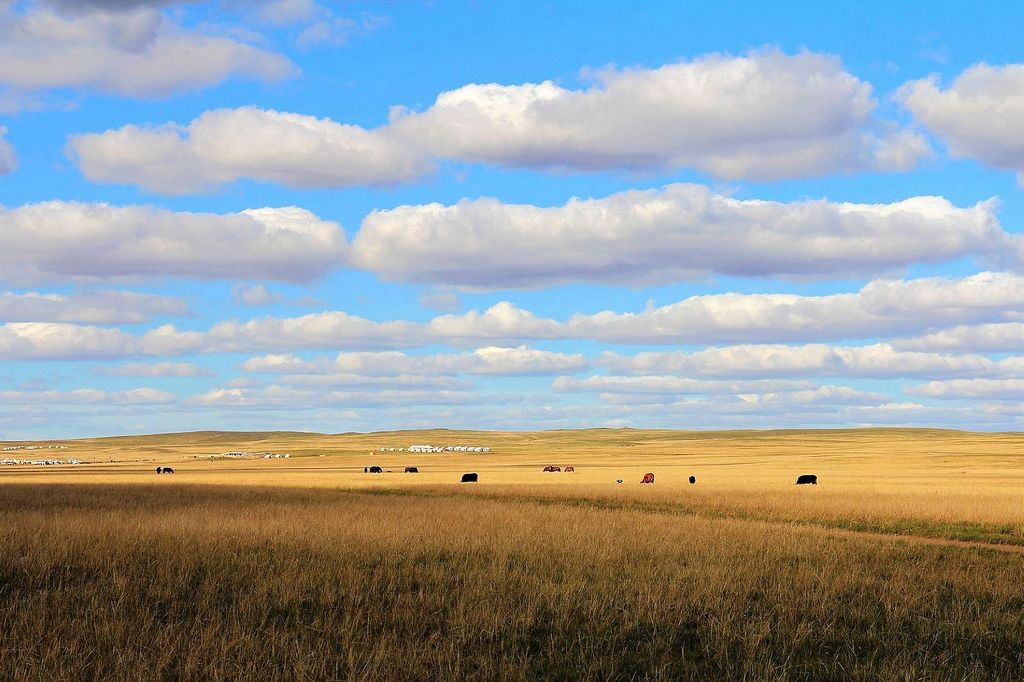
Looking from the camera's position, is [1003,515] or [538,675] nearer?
[538,675]

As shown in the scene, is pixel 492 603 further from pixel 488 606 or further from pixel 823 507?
pixel 823 507

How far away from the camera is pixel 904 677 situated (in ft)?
34.2

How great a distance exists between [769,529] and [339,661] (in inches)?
749

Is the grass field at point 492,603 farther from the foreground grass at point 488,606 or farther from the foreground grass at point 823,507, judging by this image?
the foreground grass at point 823,507

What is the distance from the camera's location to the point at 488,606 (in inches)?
522

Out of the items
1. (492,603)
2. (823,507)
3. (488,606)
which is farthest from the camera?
(823,507)

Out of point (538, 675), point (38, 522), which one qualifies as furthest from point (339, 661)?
point (38, 522)

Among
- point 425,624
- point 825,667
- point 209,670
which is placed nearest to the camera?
point 209,670

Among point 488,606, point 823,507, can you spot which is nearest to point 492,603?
point 488,606

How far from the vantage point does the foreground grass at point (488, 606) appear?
10781mm

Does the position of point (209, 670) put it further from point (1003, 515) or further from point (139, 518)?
point (1003, 515)

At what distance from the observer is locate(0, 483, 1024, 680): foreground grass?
1078cm

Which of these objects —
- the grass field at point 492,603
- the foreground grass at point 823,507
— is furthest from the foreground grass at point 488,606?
the foreground grass at point 823,507

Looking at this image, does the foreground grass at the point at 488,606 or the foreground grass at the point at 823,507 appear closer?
the foreground grass at the point at 488,606
